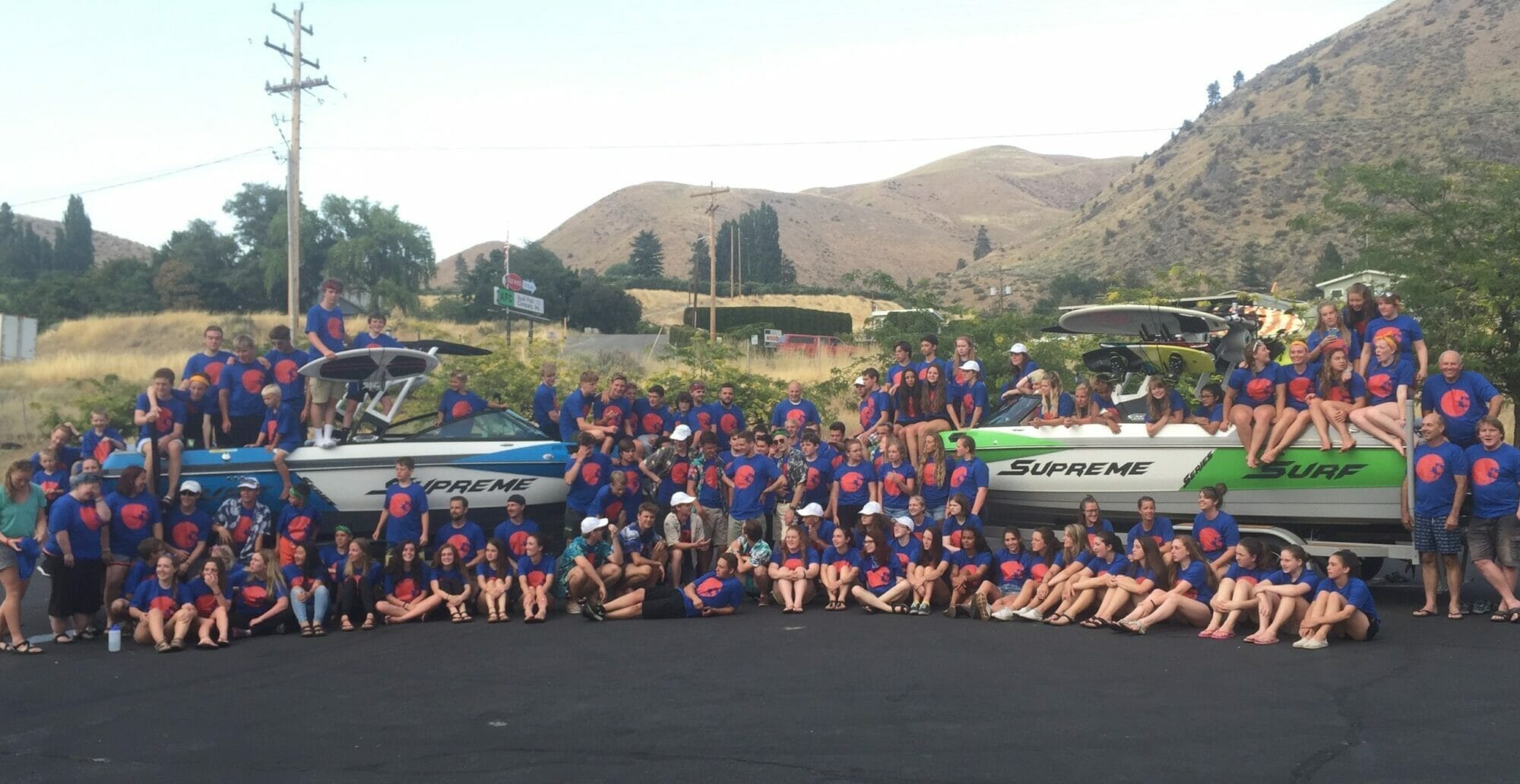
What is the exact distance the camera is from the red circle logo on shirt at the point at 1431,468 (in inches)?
377

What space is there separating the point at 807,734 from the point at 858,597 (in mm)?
4292

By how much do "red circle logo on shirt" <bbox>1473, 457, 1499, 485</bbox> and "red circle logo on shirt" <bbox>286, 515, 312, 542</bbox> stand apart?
367 inches

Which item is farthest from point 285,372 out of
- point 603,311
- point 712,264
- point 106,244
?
point 106,244

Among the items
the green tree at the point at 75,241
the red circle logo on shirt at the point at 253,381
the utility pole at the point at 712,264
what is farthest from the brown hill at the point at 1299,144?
the green tree at the point at 75,241

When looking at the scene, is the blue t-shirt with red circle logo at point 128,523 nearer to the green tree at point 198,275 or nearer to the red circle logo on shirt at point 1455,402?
the red circle logo on shirt at point 1455,402

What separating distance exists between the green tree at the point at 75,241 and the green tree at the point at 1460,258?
91494 mm

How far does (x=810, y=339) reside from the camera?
5356 centimetres

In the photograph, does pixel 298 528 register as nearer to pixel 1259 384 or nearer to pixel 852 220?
pixel 1259 384

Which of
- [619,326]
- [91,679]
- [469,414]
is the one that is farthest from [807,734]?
[619,326]

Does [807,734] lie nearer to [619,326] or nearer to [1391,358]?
[1391,358]

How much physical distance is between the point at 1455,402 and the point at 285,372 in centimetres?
1014

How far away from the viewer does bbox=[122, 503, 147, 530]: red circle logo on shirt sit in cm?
1031

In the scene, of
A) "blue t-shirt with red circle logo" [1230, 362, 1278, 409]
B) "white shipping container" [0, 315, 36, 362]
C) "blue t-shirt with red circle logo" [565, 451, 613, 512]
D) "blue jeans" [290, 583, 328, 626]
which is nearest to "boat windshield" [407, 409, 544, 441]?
"blue t-shirt with red circle logo" [565, 451, 613, 512]

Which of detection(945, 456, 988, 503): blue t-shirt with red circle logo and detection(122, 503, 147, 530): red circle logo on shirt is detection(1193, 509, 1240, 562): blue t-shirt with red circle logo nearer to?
detection(945, 456, 988, 503): blue t-shirt with red circle logo
